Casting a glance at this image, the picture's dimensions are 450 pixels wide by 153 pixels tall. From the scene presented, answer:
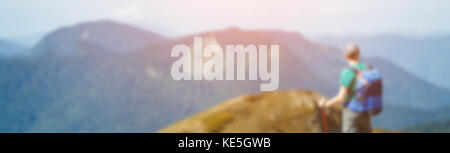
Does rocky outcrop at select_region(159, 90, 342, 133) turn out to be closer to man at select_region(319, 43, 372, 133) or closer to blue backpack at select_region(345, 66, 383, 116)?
man at select_region(319, 43, 372, 133)

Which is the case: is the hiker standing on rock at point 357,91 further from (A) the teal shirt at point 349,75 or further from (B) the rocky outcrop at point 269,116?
(B) the rocky outcrop at point 269,116

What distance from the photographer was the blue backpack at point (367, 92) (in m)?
9.12

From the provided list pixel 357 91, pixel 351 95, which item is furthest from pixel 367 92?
pixel 351 95

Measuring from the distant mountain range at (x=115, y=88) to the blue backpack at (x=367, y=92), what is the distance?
151 meters

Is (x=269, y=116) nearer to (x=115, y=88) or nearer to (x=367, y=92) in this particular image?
(x=367, y=92)

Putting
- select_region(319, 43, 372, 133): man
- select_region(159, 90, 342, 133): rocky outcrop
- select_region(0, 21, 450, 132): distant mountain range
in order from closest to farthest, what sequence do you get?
select_region(319, 43, 372, 133): man
select_region(159, 90, 342, 133): rocky outcrop
select_region(0, 21, 450, 132): distant mountain range

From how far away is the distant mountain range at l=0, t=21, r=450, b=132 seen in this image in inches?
6624

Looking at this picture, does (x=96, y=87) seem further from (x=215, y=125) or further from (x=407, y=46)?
(x=215, y=125)

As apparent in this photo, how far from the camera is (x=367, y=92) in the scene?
30.3 feet

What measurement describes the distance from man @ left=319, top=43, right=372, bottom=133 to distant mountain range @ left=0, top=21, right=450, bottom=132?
150 meters

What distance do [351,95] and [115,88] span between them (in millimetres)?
179515

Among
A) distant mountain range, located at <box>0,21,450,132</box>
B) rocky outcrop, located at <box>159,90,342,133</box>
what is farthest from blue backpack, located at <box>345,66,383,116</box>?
distant mountain range, located at <box>0,21,450,132</box>
